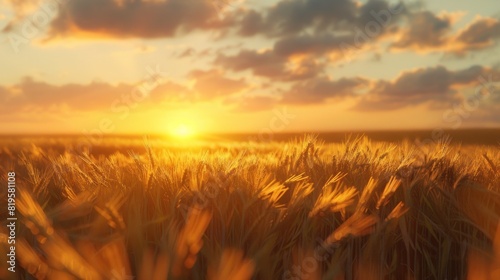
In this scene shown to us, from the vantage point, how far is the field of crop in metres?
1.93

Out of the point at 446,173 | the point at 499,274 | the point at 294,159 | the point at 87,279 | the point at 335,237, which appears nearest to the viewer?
the point at 87,279

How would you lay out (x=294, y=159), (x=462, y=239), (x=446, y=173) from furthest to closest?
1. (x=294, y=159)
2. (x=446, y=173)
3. (x=462, y=239)

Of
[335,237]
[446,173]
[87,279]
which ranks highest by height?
[446,173]

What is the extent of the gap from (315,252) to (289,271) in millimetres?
123

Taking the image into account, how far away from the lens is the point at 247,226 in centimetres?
217

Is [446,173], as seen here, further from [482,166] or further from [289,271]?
[289,271]

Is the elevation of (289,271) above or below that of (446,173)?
below

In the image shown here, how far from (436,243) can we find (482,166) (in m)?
0.87

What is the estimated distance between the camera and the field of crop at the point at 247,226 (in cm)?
193

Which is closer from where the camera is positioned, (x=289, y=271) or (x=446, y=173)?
(x=289, y=271)

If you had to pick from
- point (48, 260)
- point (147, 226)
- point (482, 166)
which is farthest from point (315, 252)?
point (482, 166)

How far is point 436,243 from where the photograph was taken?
8.15 ft

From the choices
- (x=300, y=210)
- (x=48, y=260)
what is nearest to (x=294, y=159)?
(x=300, y=210)

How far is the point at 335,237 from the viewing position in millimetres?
1883
